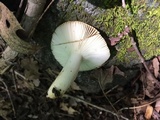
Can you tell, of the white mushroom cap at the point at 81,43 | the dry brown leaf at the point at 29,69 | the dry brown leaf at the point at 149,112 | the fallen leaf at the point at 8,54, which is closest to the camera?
the white mushroom cap at the point at 81,43

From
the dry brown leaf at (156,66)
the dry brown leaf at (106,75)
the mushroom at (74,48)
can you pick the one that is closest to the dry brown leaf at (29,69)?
the mushroom at (74,48)

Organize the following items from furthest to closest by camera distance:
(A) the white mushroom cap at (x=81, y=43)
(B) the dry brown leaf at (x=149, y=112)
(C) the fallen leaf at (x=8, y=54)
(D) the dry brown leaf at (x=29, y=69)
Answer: (B) the dry brown leaf at (x=149, y=112)
(D) the dry brown leaf at (x=29, y=69)
(C) the fallen leaf at (x=8, y=54)
(A) the white mushroom cap at (x=81, y=43)

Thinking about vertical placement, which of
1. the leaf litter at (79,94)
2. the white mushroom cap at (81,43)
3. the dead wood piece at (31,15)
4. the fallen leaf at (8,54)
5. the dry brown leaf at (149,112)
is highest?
the dead wood piece at (31,15)

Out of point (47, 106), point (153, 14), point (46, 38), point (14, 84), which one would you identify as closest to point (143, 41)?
point (153, 14)

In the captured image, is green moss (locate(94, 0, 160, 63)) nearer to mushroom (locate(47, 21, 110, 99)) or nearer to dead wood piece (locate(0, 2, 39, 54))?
mushroom (locate(47, 21, 110, 99))

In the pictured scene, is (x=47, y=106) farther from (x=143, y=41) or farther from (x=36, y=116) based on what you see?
(x=143, y=41)

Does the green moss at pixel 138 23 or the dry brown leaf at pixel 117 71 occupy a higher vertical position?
the green moss at pixel 138 23

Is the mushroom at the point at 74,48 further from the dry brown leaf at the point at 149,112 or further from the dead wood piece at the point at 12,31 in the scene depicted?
the dry brown leaf at the point at 149,112

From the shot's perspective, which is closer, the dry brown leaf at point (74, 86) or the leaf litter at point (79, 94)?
the leaf litter at point (79, 94)
